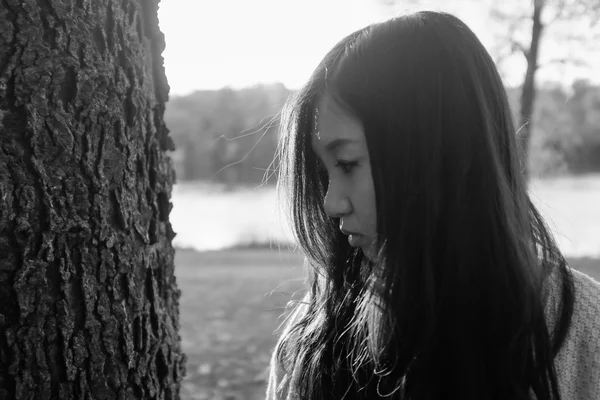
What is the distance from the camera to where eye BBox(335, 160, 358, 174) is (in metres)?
1.62

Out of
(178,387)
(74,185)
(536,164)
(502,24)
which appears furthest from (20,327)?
(536,164)

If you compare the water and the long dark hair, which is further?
the water

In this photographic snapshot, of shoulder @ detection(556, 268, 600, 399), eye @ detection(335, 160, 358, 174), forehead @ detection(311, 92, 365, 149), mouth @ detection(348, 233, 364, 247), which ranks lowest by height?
shoulder @ detection(556, 268, 600, 399)

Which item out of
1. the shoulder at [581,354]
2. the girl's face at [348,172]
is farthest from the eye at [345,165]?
the shoulder at [581,354]

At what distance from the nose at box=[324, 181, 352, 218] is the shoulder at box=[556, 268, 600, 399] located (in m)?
0.64

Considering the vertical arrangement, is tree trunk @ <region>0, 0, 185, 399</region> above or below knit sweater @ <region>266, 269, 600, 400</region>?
above

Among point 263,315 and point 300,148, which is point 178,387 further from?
point 263,315

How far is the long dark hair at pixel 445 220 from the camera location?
1.56 meters

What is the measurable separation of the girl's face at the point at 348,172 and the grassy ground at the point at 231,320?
72cm

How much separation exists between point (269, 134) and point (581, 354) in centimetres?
156

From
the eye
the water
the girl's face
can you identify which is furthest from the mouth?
the water

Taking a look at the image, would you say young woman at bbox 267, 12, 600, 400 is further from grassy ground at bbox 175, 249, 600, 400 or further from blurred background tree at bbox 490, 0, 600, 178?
blurred background tree at bbox 490, 0, 600, 178

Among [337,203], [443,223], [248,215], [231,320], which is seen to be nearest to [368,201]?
[337,203]

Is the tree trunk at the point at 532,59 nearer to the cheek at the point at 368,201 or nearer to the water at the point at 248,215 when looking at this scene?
the water at the point at 248,215
